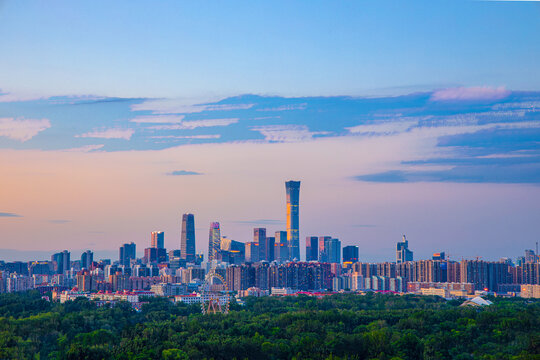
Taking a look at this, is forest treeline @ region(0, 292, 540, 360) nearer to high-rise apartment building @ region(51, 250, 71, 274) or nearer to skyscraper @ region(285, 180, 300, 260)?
high-rise apartment building @ region(51, 250, 71, 274)

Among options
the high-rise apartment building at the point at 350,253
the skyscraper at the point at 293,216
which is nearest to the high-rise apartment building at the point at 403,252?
the high-rise apartment building at the point at 350,253

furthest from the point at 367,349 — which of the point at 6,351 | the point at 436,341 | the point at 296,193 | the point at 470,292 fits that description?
the point at 296,193

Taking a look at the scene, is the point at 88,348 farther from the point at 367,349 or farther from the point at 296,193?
the point at 296,193

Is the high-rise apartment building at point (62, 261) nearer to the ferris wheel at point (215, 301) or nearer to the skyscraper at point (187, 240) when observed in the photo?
the skyscraper at point (187, 240)

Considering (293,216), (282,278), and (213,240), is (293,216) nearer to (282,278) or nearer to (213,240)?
(213,240)

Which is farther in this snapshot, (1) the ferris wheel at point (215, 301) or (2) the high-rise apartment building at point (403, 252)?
(2) the high-rise apartment building at point (403, 252)

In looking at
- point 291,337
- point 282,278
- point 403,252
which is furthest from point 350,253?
point 291,337

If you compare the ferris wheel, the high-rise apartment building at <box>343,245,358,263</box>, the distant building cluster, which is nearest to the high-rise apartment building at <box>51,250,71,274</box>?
the distant building cluster
